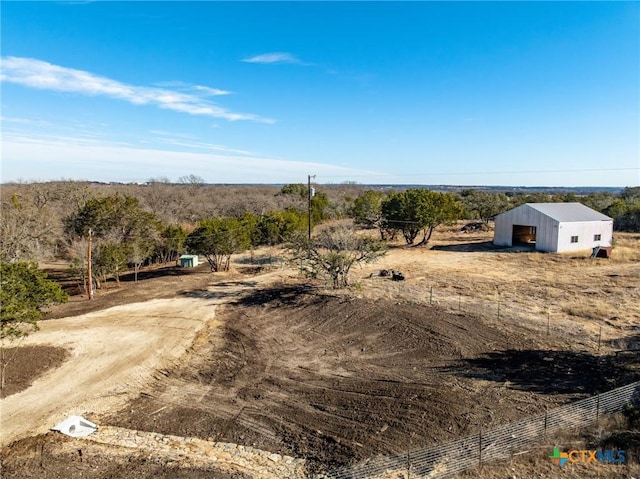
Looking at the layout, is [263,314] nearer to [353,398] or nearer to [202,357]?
[202,357]

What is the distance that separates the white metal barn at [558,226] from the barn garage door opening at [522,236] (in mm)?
244

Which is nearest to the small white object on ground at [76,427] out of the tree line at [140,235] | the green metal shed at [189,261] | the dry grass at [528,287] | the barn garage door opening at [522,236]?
the tree line at [140,235]

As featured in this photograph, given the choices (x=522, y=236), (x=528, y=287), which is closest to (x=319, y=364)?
(x=528, y=287)

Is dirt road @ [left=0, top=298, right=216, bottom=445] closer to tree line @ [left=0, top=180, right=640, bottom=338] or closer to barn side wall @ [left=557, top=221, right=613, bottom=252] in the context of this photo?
→ tree line @ [left=0, top=180, right=640, bottom=338]

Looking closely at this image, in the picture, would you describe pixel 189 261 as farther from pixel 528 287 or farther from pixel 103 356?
pixel 528 287

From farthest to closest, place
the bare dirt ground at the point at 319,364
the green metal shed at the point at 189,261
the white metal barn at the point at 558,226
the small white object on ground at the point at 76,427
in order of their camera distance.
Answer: the white metal barn at the point at 558,226, the green metal shed at the point at 189,261, the small white object on ground at the point at 76,427, the bare dirt ground at the point at 319,364

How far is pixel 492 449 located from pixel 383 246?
42.8 feet

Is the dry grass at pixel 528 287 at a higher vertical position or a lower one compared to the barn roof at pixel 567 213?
lower

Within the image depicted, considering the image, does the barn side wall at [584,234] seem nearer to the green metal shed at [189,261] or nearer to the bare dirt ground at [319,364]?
the bare dirt ground at [319,364]

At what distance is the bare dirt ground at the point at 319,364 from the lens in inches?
337

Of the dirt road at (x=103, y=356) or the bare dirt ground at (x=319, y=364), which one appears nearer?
the bare dirt ground at (x=319, y=364)

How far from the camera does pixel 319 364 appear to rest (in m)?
12.3

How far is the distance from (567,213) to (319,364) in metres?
29.0

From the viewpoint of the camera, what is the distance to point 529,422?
8.38m
